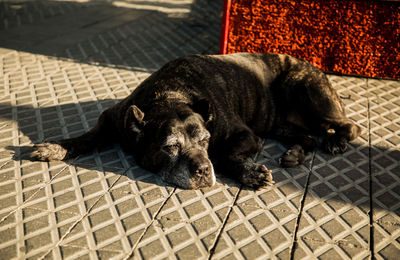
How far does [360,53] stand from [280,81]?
2461 mm

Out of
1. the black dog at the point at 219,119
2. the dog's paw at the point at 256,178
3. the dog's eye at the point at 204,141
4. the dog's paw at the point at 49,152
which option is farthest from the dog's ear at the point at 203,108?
the dog's paw at the point at 49,152

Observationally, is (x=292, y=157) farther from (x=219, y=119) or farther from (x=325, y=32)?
(x=325, y=32)

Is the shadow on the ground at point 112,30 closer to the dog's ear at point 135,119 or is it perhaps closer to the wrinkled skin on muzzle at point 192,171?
the dog's ear at point 135,119

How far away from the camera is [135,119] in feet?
12.7

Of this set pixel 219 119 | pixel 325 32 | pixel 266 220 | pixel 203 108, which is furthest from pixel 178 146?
pixel 325 32

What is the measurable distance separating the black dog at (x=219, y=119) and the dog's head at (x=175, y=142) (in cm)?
1

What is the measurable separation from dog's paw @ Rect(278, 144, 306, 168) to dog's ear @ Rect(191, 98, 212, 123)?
1.12 m

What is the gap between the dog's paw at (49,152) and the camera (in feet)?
13.8

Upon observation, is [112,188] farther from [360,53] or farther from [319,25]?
[360,53]

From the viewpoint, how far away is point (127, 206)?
3625 millimetres

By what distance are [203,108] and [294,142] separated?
60.1 inches

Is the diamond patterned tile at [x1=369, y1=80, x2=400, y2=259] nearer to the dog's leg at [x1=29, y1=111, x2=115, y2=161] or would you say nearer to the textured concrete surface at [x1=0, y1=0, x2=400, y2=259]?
the textured concrete surface at [x1=0, y1=0, x2=400, y2=259]

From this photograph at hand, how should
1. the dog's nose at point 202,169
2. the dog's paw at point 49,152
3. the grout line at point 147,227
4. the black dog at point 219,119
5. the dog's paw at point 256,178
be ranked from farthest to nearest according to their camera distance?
the dog's paw at point 49,152 < the dog's paw at point 256,178 < the black dog at point 219,119 < the dog's nose at point 202,169 < the grout line at point 147,227

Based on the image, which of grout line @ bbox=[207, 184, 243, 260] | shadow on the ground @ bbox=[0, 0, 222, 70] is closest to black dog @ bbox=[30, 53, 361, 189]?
grout line @ bbox=[207, 184, 243, 260]
